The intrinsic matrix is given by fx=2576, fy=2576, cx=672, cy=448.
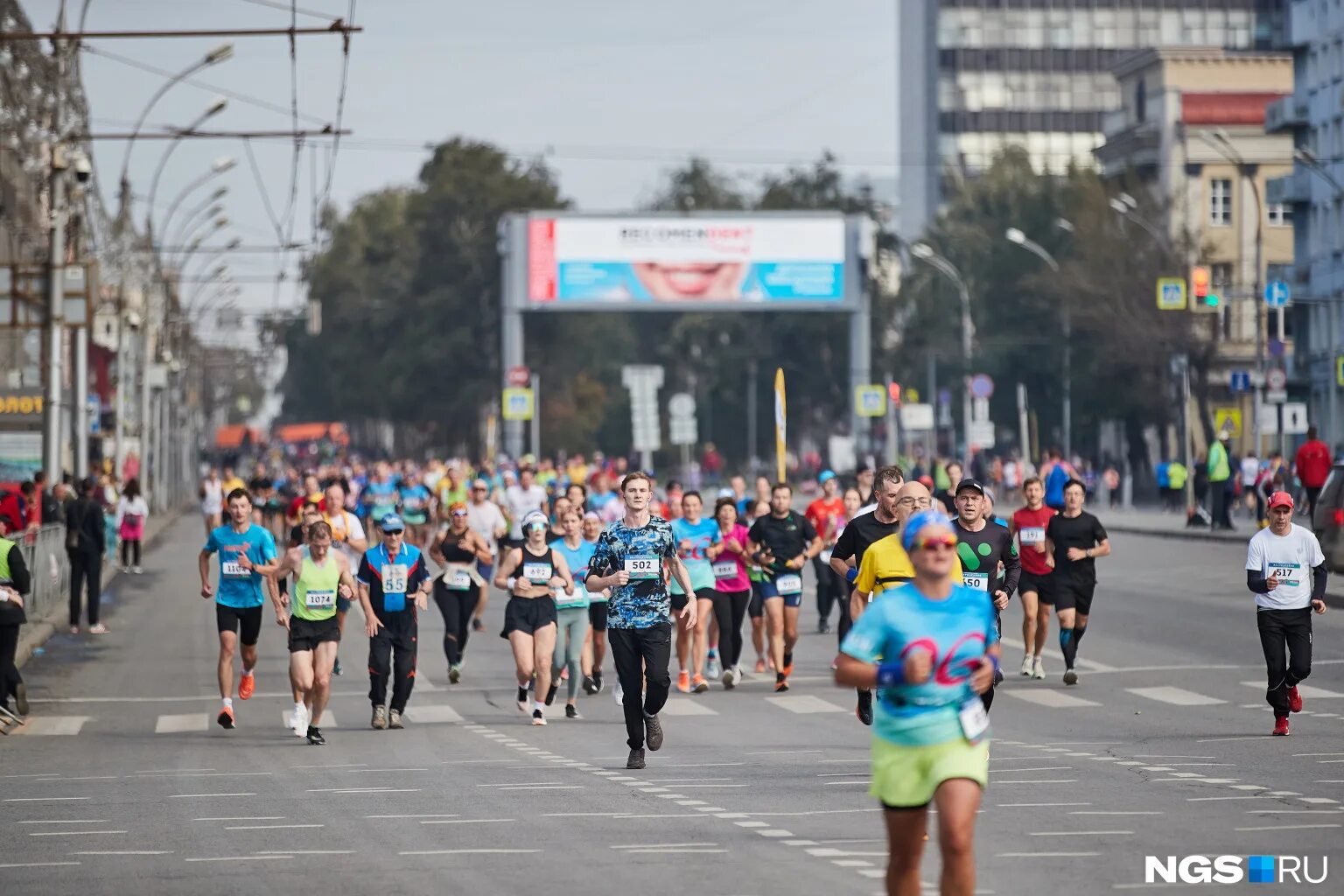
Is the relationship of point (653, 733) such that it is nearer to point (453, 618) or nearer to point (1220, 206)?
point (453, 618)

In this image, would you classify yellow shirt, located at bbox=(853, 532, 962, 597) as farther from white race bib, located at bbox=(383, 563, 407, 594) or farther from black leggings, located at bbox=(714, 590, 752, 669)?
black leggings, located at bbox=(714, 590, 752, 669)

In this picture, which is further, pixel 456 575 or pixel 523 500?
pixel 523 500

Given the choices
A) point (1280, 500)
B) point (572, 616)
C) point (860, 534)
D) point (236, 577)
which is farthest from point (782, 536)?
point (1280, 500)

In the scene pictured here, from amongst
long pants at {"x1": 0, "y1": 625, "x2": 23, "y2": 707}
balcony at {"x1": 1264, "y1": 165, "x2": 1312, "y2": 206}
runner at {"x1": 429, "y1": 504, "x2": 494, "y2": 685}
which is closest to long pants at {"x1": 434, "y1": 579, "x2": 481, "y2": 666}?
runner at {"x1": 429, "y1": 504, "x2": 494, "y2": 685}

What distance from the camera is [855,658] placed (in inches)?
324

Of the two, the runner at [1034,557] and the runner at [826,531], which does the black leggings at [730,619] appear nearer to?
the runner at [826,531]

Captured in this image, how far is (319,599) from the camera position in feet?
60.4

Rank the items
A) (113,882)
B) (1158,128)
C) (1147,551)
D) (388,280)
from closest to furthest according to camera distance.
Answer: (113,882)
(1147,551)
(1158,128)
(388,280)

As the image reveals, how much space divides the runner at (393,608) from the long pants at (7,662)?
2.87m

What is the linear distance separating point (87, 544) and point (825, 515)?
29.9 ft

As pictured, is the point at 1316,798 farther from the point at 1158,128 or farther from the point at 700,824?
the point at 1158,128

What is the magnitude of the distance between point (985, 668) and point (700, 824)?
14.0 feet

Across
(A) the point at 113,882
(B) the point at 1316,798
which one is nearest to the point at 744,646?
(B) the point at 1316,798

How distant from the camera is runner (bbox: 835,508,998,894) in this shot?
317 inches
